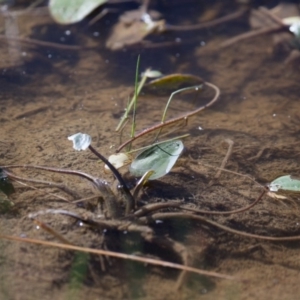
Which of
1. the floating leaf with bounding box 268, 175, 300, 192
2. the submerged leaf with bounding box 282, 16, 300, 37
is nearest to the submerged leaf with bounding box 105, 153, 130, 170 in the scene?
the floating leaf with bounding box 268, 175, 300, 192

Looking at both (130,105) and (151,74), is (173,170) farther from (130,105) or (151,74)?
(151,74)

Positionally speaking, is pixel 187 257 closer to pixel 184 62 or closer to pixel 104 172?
pixel 104 172

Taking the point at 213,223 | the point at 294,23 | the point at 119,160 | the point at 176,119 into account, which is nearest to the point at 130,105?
the point at 176,119

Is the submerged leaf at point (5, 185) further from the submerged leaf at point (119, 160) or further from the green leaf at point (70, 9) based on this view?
the green leaf at point (70, 9)

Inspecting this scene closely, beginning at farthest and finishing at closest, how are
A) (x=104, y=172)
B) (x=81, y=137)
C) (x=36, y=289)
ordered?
(x=104, y=172), (x=81, y=137), (x=36, y=289)

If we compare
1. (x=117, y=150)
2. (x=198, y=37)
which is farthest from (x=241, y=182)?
(x=198, y=37)
